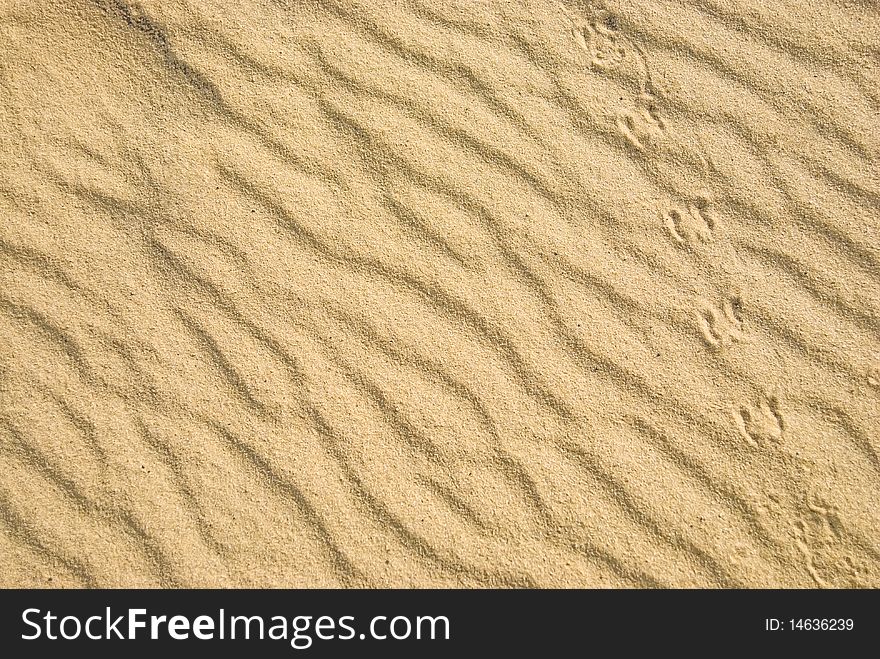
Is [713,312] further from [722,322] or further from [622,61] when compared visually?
[622,61]

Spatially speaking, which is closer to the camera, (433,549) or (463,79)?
(433,549)

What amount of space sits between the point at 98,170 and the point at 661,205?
1.95 meters

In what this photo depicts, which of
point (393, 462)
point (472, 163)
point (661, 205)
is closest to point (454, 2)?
point (472, 163)

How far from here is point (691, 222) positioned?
9.05ft

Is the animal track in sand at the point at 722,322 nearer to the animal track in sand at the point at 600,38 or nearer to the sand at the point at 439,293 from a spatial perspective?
the sand at the point at 439,293

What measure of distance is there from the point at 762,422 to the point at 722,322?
0.35m

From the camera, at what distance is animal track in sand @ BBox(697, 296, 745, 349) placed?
8.79ft

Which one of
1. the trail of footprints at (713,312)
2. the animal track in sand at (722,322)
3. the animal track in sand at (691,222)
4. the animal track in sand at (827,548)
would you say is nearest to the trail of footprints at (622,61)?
the trail of footprints at (713,312)

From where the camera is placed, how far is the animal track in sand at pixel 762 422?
262 cm

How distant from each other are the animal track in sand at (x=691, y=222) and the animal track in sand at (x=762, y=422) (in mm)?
594

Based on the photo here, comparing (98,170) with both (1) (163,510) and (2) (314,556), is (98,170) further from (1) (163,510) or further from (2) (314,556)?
(2) (314,556)

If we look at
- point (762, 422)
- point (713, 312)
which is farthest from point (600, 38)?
point (762, 422)

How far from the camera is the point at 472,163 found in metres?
2.79

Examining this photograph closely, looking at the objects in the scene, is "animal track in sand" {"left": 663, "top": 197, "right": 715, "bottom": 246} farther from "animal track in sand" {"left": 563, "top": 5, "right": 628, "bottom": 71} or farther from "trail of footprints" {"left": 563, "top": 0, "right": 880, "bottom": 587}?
"animal track in sand" {"left": 563, "top": 5, "right": 628, "bottom": 71}
